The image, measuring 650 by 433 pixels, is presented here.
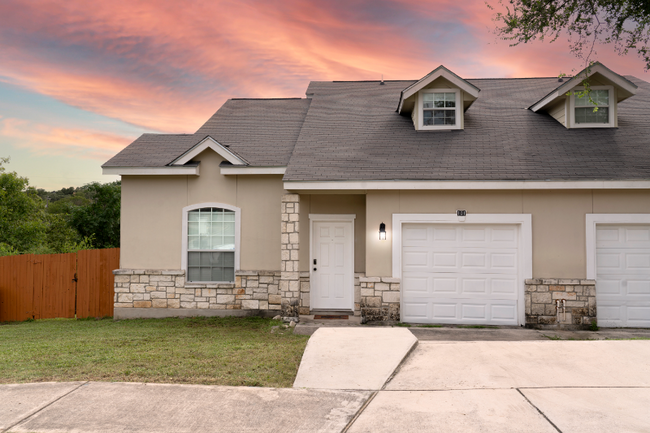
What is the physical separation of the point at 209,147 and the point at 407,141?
17.0 feet

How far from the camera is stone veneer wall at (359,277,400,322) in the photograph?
8.67 m

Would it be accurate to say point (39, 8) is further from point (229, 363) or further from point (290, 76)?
point (229, 363)

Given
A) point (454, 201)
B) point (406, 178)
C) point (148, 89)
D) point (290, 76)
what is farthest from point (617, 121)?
point (148, 89)

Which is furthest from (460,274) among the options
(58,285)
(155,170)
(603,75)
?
(58,285)

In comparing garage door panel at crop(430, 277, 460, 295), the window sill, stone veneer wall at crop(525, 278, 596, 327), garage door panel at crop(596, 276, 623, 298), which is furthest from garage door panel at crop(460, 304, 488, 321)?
the window sill

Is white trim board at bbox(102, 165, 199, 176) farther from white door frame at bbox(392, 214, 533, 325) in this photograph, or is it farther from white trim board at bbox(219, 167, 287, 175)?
white door frame at bbox(392, 214, 533, 325)

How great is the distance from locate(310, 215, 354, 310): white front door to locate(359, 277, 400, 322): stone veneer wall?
3.78 feet

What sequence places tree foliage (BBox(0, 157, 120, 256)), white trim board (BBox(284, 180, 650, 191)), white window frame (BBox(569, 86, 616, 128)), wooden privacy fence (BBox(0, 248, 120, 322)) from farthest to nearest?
tree foliage (BBox(0, 157, 120, 256)) < wooden privacy fence (BBox(0, 248, 120, 322)) < white window frame (BBox(569, 86, 616, 128)) < white trim board (BBox(284, 180, 650, 191))

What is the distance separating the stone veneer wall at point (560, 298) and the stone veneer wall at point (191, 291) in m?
5.86

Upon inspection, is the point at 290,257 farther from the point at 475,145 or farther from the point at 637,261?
the point at 637,261

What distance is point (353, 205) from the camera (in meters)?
9.91

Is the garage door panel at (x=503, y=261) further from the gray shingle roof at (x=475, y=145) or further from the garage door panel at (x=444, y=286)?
the gray shingle roof at (x=475, y=145)

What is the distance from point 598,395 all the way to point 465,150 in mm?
6477

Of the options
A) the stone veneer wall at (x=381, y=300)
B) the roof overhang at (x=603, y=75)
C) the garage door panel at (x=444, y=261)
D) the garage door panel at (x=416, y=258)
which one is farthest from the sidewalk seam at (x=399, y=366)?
the roof overhang at (x=603, y=75)
